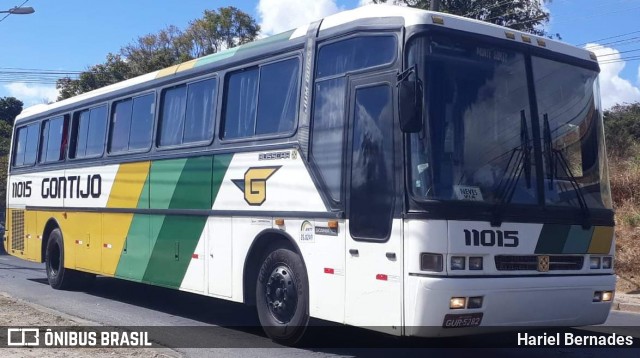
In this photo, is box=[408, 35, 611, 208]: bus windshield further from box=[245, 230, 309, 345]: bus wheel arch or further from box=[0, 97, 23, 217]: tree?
box=[0, 97, 23, 217]: tree

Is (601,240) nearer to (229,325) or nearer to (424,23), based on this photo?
(424,23)

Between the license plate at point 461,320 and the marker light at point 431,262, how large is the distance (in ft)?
1.45

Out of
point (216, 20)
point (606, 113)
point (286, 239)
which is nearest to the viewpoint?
point (286, 239)

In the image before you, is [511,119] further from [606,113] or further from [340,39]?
[606,113]

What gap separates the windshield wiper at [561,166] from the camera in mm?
7984

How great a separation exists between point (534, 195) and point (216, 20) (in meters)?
45.2

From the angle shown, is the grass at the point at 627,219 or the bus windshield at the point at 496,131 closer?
the bus windshield at the point at 496,131

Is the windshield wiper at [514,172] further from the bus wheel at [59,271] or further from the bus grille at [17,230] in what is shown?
the bus grille at [17,230]

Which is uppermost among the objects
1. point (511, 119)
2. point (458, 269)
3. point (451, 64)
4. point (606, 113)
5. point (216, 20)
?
point (216, 20)

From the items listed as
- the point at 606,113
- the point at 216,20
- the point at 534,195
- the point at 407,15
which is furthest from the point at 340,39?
the point at 216,20

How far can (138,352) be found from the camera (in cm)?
870

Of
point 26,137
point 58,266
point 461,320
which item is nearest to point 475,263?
point 461,320

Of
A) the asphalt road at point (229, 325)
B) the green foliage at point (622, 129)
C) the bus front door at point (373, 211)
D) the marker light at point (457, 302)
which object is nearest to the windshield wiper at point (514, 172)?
the marker light at point (457, 302)

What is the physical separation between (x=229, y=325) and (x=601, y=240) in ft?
17.3
